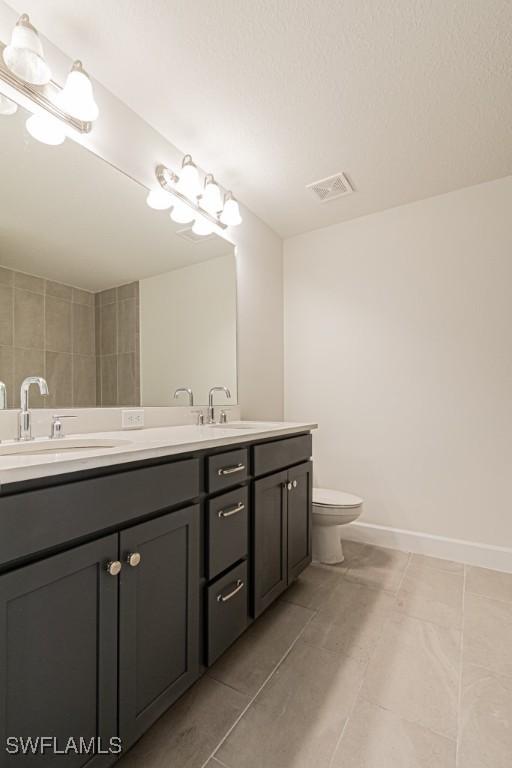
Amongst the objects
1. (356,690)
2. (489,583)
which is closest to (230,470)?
(356,690)

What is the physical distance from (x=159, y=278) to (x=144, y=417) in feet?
2.29

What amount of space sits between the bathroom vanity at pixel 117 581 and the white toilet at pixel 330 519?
2.48ft

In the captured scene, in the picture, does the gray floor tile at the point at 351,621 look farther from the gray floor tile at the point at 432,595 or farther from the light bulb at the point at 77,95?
the light bulb at the point at 77,95

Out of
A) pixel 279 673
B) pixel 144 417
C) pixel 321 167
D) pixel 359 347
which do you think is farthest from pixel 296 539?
pixel 321 167

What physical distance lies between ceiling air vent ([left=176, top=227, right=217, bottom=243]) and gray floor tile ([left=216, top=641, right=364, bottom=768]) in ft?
6.48

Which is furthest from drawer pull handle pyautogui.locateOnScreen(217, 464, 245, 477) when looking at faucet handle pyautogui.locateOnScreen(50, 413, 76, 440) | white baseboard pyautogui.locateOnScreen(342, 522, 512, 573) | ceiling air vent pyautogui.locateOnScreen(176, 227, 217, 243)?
white baseboard pyautogui.locateOnScreen(342, 522, 512, 573)

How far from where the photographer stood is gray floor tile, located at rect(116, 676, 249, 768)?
968mm

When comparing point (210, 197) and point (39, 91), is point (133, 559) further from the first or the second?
point (210, 197)

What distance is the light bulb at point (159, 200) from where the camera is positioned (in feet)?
5.58

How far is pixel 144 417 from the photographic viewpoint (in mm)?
1696

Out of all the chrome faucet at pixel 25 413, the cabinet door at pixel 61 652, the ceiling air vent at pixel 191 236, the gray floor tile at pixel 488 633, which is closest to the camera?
the cabinet door at pixel 61 652

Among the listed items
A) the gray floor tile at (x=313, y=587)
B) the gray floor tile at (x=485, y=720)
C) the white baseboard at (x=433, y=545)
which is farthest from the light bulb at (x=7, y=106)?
the white baseboard at (x=433, y=545)

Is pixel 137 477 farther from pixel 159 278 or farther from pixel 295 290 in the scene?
pixel 295 290

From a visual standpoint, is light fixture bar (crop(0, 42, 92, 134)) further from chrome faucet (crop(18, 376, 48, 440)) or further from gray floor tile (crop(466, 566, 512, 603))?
gray floor tile (crop(466, 566, 512, 603))
